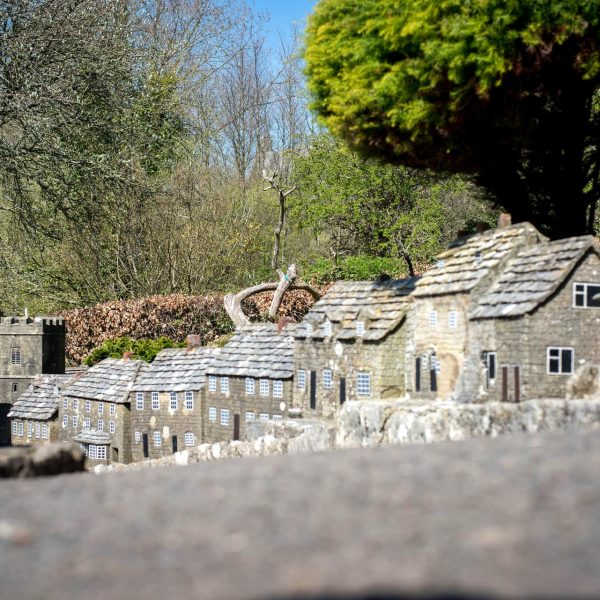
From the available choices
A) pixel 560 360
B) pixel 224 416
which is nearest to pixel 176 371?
pixel 224 416

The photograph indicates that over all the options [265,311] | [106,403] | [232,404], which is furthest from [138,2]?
[232,404]

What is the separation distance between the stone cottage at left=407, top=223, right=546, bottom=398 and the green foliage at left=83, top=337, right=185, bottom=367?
43.5ft

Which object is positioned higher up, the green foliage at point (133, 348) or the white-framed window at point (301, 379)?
the green foliage at point (133, 348)

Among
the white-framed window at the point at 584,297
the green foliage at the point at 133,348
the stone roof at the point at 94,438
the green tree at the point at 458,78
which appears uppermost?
the green tree at the point at 458,78

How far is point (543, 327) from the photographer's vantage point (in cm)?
1722

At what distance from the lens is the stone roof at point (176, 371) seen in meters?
26.0

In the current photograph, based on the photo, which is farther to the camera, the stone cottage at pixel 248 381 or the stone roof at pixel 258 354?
the stone roof at pixel 258 354

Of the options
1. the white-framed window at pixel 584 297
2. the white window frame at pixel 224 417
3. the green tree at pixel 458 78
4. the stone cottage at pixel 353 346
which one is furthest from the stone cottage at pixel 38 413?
the white-framed window at pixel 584 297

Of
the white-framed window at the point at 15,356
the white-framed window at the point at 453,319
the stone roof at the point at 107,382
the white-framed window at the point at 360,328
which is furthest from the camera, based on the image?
the white-framed window at the point at 15,356

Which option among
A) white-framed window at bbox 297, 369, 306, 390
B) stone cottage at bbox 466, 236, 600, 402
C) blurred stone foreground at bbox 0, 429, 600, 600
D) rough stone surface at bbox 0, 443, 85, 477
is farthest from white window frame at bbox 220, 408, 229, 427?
blurred stone foreground at bbox 0, 429, 600, 600

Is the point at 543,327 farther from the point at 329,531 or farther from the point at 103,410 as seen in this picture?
the point at 103,410

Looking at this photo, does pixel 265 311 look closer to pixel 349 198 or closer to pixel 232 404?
pixel 349 198

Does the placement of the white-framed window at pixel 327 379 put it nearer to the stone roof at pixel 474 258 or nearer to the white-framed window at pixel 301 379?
the white-framed window at pixel 301 379

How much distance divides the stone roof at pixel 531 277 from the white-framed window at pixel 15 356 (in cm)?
1919
